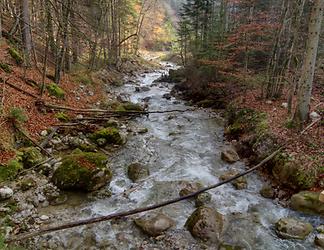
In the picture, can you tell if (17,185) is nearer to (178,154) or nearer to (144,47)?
(178,154)

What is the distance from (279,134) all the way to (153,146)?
174 inches

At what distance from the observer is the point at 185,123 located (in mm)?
14172

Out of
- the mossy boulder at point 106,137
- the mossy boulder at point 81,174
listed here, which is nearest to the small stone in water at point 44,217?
the mossy boulder at point 81,174

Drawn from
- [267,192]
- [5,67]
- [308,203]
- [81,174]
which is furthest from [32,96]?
[308,203]

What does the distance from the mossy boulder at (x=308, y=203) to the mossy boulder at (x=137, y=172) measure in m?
4.03

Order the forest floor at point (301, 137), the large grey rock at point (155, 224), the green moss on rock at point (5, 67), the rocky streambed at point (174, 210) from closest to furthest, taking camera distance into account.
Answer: the rocky streambed at point (174, 210)
the large grey rock at point (155, 224)
the forest floor at point (301, 137)
the green moss on rock at point (5, 67)

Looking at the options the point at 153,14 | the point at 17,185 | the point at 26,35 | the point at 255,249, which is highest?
the point at 153,14

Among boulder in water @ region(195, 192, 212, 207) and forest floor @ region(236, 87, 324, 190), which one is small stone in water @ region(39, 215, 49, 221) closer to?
boulder in water @ region(195, 192, 212, 207)

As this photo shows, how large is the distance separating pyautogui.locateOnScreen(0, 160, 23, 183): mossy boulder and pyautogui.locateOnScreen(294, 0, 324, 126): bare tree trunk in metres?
8.19

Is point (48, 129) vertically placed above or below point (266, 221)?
above

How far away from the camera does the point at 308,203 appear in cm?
679

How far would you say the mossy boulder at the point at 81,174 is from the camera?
24.1ft

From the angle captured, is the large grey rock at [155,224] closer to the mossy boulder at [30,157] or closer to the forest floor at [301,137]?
the mossy boulder at [30,157]

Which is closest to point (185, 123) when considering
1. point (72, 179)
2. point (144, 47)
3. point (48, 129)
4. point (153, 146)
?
point (153, 146)
